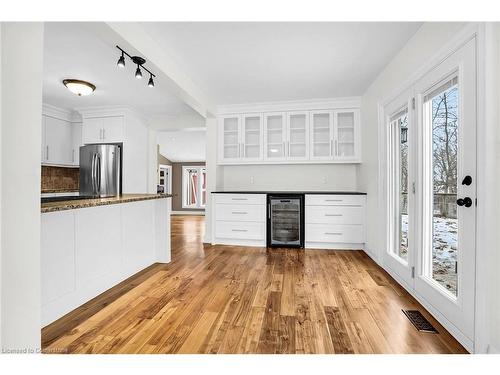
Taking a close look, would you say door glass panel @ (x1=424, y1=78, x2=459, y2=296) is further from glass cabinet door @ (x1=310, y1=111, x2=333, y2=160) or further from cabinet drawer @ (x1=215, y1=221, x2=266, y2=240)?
cabinet drawer @ (x1=215, y1=221, x2=266, y2=240)

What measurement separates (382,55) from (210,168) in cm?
295

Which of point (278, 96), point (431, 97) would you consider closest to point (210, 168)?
point (278, 96)

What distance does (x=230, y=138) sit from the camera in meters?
4.44

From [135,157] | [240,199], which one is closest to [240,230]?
[240,199]

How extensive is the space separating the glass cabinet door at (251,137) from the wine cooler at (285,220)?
87cm

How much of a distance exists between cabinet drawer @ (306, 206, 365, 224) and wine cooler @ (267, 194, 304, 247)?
0.15m

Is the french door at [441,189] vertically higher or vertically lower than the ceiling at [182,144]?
lower

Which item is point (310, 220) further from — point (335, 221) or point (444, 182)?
point (444, 182)

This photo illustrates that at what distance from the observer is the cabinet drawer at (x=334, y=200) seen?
12.3 feet

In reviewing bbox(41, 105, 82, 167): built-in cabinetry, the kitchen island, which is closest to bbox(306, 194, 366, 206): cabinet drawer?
the kitchen island

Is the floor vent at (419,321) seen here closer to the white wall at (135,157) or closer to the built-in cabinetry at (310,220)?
the built-in cabinetry at (310,220)

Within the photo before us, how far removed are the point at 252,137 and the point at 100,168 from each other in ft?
7.77

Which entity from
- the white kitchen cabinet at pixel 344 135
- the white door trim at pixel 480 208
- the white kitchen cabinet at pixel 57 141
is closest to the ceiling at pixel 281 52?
the white kitchen cabinet at pixel 344 135
